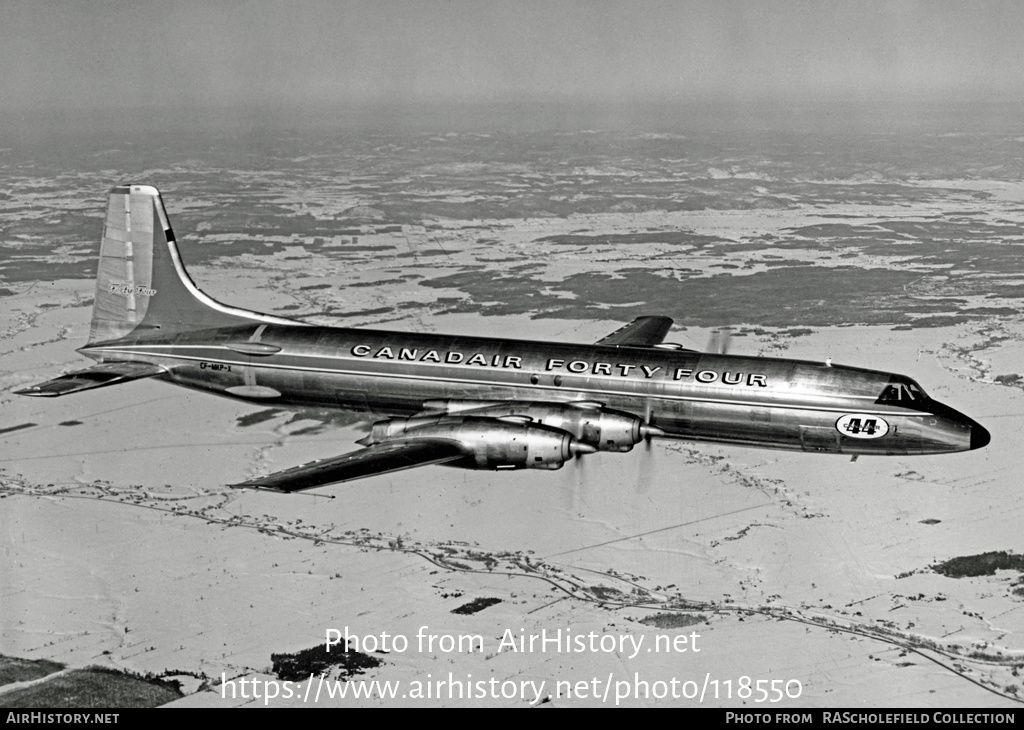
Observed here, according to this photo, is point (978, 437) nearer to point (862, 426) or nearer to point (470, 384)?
point (862, 426)

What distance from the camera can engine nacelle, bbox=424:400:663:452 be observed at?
126 ft

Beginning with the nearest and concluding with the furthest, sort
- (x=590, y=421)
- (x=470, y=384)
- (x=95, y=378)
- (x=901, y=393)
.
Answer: (x=590, y=421) < (x=901, y=393) < (x=470, y=384) < (x=95, y=378)

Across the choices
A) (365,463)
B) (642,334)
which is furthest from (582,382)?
(365,463)

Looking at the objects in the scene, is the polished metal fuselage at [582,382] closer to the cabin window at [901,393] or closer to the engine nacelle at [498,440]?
the cabin window at [901,393]

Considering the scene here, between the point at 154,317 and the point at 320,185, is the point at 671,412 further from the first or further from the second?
the point at 320,185

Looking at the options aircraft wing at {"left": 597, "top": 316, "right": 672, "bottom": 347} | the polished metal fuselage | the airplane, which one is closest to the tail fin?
the airplane

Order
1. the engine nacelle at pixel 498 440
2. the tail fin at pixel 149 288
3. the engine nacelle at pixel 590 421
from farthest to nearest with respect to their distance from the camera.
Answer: the tail fin at pixel 149 288 < the engine nacelle at pixel 590 421 < the engine nacelle at pixel 498 440

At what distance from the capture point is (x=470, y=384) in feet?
140

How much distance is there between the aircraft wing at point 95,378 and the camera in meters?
40.8

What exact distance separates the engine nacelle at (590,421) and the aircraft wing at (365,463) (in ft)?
8.94

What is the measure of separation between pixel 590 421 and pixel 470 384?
628 centimetres

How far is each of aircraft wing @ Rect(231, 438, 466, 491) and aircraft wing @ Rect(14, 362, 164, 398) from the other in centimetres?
1099

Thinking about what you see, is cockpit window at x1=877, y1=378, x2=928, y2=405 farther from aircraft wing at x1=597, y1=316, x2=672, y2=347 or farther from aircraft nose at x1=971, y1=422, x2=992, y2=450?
aircraft wing at x1=597, y1=316, x2=672, y2=347

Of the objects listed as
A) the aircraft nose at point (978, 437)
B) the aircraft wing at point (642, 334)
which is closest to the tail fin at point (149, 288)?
the aircraft wing at point (642, 334)
